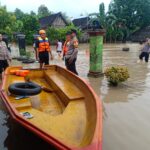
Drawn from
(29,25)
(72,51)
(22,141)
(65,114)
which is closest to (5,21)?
(29,25)

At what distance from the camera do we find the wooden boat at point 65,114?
3062mm

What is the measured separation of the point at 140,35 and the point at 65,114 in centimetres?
4112

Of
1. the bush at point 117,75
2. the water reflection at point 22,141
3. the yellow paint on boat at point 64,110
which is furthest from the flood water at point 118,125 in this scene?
the yellow paint on boat at point 64,110

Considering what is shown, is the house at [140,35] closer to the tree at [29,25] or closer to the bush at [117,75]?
the tree at [29,25]

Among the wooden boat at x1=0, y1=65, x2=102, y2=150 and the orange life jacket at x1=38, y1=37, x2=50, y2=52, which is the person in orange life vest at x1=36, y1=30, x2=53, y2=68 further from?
the wooden boat at x1=0, y1=65, x2=102, y2=150

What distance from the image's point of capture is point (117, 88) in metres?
7.64

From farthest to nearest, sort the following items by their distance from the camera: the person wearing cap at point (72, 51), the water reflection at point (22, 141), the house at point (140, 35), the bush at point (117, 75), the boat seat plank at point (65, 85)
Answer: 1. the house at point (140, 35)
2. the person wearing cap at point (72, 51)
3. the bush at point (117, 75)
4. the boat seat plank at point (65, 85)
5. the water reflection at point (22, 141)

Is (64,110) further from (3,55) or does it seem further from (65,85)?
(3,55)

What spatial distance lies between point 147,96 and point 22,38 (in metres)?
13.1

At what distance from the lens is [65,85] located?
588 centimetres

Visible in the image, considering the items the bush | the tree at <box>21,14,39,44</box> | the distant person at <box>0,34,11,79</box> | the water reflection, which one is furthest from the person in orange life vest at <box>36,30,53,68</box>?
the tree at <box>21,14,39,44</box>

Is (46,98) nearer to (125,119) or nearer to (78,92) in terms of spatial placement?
(78,92)

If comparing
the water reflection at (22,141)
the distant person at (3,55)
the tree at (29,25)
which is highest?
the tree at (29,25)

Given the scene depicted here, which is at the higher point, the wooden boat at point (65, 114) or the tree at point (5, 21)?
the tree at point (5, 21)
